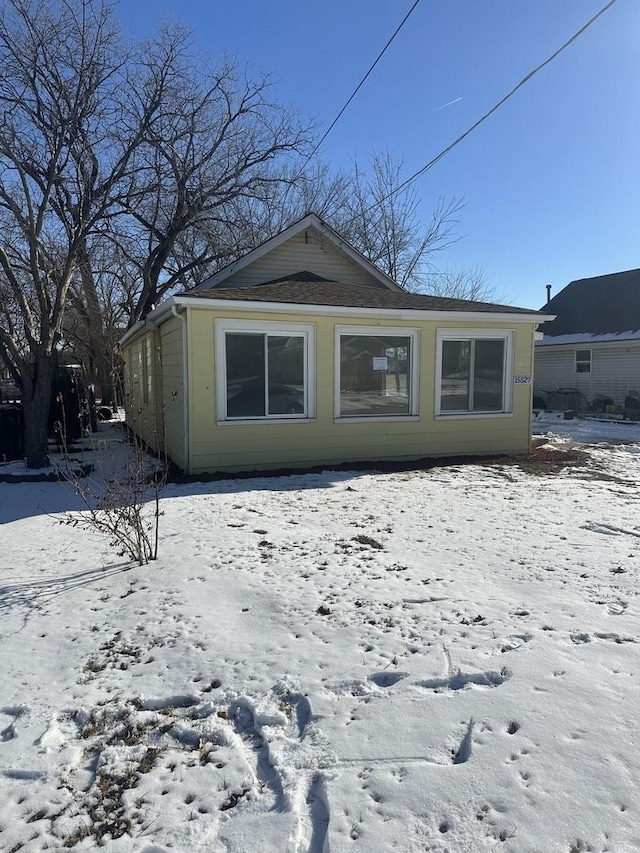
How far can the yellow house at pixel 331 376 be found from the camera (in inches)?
335

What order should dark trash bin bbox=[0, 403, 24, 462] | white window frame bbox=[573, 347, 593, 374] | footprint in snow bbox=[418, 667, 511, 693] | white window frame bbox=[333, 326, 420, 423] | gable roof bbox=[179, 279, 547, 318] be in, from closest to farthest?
footprint in snow bbox=[418, 667, 511, 693] < gable roof bbox=[179, 279, 547, 318] < white window frame bbox=[333, 326, 420, 423] < dark trash bin bbox=[0, 403, 24, 462] < white window frame bbox=[573, 347, 593, 374]

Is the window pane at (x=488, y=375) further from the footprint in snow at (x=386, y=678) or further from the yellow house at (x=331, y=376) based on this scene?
the footprint in snow at (x=386, y=678)

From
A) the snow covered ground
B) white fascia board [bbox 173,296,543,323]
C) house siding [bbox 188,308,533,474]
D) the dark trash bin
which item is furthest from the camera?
the dark trash bin

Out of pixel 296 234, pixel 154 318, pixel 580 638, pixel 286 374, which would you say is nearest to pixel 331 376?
pixel 286 374

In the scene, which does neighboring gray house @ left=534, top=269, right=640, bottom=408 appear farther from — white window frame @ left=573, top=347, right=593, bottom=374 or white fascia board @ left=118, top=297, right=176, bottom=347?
white fascia board @ left=118, top=297, right=176, bottom=347

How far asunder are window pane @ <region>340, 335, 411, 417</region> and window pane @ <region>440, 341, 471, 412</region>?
28.1 inches

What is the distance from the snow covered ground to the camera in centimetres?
209

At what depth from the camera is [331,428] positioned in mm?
9414

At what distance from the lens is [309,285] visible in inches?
421

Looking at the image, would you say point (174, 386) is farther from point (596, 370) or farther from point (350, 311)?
point (596, 370)

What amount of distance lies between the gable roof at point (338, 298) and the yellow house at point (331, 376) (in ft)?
0.11

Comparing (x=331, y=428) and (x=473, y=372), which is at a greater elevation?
(x=473, y=372)

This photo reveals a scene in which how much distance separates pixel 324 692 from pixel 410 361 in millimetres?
7578

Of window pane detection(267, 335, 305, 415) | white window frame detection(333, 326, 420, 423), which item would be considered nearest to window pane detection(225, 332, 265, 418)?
window pane detection(267, 335, 305, 415)
